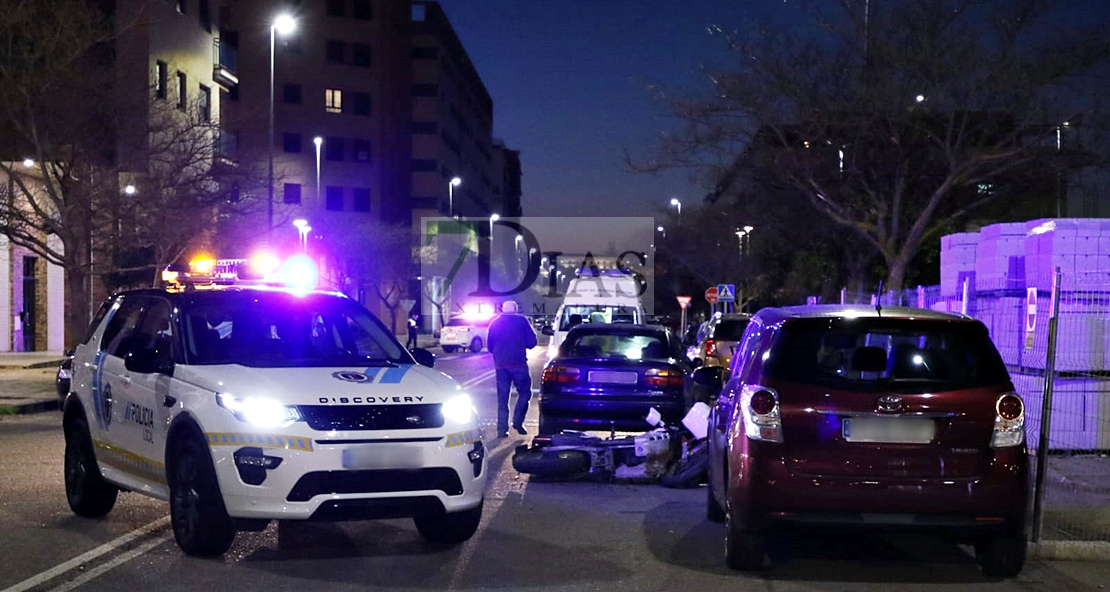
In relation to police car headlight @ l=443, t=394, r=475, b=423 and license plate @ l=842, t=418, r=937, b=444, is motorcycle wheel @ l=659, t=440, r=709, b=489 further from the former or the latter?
license plate @ l=842, t=418, r=937, b=444

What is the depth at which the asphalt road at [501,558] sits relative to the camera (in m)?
7.25

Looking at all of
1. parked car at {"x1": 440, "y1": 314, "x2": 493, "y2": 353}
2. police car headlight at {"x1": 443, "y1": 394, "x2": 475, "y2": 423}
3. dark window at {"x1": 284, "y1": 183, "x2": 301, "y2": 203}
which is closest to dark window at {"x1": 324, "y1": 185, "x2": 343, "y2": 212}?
dark window at {"x1": 284, "y1": 183, "x2": 301, "y2": 203}

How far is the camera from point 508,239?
115 m

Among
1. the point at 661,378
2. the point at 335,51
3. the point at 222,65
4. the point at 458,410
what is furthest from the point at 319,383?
the point at 335,51

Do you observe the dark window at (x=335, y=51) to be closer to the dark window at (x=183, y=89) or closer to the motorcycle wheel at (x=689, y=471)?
the dark window at (x=183, y=89)

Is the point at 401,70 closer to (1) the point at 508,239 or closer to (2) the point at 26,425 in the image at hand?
(1) the point at 508,239

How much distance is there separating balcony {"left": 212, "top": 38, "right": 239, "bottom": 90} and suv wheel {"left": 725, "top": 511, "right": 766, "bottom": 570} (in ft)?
125

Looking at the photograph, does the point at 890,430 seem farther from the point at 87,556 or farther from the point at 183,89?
the point at 183,89

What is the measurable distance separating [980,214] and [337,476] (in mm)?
33310

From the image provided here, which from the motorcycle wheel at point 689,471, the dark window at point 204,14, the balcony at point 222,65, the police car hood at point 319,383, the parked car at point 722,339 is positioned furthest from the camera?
the balcony at point 222,65

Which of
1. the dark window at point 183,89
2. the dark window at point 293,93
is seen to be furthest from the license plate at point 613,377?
the dark window at point 293,93

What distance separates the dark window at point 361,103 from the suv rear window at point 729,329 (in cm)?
5527

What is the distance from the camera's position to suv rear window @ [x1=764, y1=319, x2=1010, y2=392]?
285 inches

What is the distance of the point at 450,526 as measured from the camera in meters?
8.27
